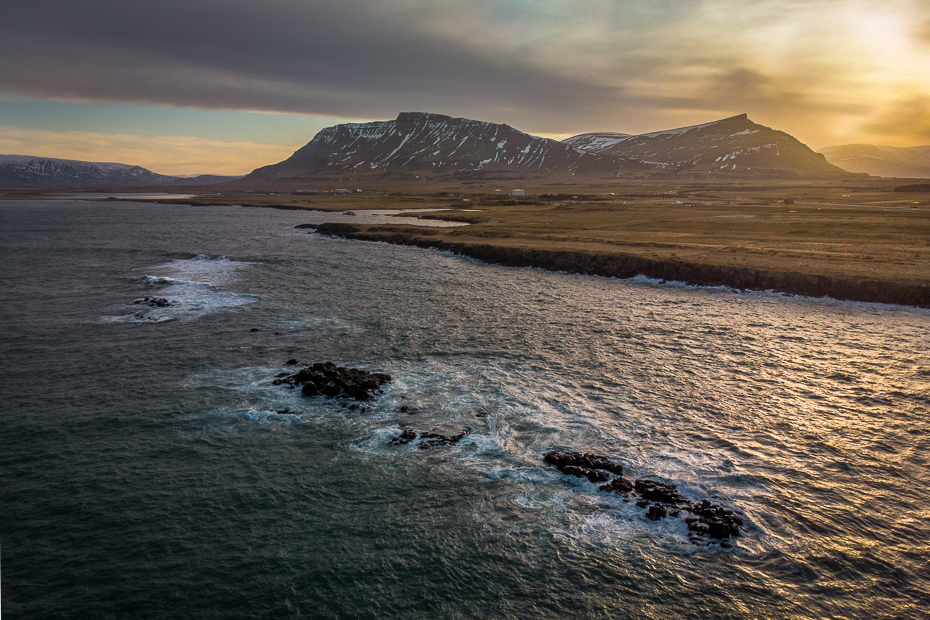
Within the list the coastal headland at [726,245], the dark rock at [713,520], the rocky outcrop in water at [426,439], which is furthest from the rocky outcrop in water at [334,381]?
the coastal headland at [726,245]

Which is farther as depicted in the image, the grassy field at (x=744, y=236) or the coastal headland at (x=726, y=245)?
the grassy field at (x=744, y=236)

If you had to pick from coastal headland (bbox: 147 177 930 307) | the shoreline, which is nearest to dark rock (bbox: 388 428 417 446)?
the shoreline

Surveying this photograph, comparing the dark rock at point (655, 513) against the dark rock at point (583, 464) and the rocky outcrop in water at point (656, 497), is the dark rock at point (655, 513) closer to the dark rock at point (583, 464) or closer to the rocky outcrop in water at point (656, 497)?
the rocky outcrop in water at point (656, 497)

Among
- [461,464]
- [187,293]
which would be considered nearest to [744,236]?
[461,464]

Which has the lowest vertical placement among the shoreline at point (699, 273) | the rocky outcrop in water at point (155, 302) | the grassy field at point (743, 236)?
the rocky outcrop in water at point (155, 302)

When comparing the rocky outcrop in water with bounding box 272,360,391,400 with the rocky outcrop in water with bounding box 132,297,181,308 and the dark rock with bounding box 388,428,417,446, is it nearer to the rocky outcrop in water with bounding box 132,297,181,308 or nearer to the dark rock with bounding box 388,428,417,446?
the dark rock with bounding box 388,428,417,446

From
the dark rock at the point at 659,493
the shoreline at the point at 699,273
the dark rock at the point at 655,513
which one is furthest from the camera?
the shoreline at the point at 699,273

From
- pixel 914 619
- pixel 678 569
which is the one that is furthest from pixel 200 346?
pixel 914 619
